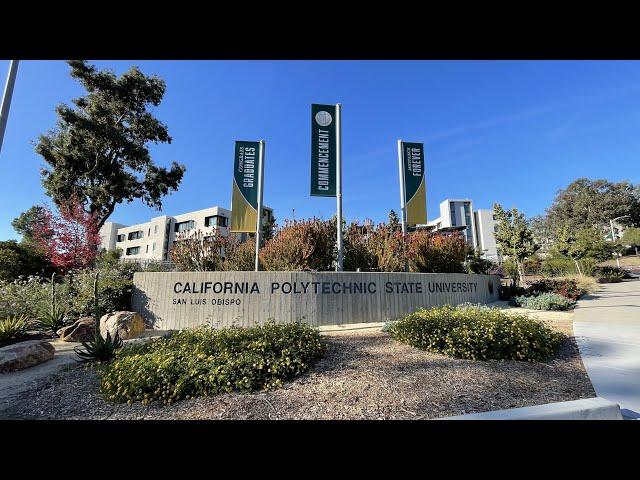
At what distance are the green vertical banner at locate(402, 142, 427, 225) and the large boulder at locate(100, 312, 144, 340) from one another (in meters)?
9.47

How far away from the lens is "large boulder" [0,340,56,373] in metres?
5.06

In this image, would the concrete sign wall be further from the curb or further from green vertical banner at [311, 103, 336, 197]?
the curb

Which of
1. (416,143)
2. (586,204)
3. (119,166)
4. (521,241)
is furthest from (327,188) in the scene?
(586,204)

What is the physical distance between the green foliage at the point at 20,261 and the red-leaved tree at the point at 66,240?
32.6 inches

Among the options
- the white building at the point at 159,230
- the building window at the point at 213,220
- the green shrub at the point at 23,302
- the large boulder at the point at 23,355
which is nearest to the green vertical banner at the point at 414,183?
the large boulder at the point at 23,355

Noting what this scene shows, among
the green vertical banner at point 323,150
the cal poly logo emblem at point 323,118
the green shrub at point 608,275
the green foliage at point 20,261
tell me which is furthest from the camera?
the green shrub at point 608,275

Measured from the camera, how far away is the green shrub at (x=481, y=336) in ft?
16.0

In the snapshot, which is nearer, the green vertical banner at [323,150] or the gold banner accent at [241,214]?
the green vertical banner at [323,150]

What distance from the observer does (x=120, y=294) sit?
880 cm

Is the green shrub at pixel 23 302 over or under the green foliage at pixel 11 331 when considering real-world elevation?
over

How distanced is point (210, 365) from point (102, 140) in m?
19.8

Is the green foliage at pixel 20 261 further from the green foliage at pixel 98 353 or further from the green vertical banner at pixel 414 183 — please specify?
the green vertical banner at pixel 414 183

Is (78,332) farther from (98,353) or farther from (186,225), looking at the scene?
(186,225)
